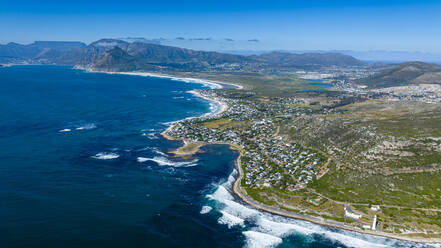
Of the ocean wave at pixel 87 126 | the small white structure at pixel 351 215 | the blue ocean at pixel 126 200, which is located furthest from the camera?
the ocean wave at pixel 87 126

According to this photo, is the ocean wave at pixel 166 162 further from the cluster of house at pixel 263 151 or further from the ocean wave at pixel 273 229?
the ocean wave at pixel 273 229

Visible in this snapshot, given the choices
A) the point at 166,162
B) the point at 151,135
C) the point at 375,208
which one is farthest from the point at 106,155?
the point at 375,208

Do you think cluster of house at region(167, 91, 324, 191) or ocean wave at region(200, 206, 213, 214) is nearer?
ocean wave at region(200, 206, 213, 214)

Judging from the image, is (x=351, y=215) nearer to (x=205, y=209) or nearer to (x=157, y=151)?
(x=205, y=209)

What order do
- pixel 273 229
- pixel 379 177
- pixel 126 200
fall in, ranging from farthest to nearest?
1. pixel 379 177
2. pixel 126 200
3. pixel 273 229

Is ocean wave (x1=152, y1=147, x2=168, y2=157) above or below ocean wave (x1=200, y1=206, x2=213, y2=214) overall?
above

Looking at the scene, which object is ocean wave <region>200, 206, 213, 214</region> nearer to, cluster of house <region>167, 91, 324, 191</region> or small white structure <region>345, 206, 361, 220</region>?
cluster of house <region>167, 91, 324, 191</region>

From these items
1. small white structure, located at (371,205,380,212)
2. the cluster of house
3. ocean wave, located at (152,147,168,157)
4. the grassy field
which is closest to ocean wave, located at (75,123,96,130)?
the cluster of house

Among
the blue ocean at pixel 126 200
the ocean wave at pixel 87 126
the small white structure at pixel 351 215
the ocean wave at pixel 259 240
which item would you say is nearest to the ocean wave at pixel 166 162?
the blue ocean at pixel 126 200

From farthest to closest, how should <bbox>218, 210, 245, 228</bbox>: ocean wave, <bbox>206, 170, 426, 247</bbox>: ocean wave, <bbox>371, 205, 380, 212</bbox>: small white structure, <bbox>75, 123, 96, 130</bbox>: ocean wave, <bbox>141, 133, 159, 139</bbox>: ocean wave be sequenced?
<bbox>75, 123, 96, 130</bbox>: ocean wave
<bbox>141, 133, 159, 139</bbox>: ocean wave
<bbox>371, 205, 380, 212</bbox>: small white structure
<bbox>218, 210, 245, 228</bbox>: ocean wave
<bbox>206, 170, 426, 247</bbox>: ocean wave

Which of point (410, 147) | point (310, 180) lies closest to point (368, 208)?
point (310, 180)
